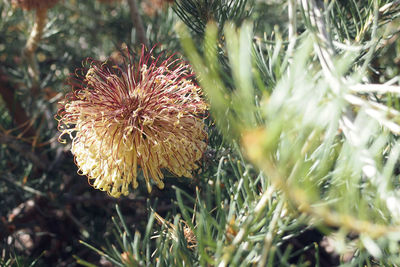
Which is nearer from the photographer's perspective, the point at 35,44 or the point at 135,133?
the point at 135,133

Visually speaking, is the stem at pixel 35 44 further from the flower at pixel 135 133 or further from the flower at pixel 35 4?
the flower at pixel 135 133

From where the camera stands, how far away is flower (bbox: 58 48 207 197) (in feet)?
1.62

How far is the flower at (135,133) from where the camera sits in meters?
0.49

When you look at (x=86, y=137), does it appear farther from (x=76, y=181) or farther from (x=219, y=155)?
(x=76, y=181)

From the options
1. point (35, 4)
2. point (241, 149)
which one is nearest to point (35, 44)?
point (35, 4)

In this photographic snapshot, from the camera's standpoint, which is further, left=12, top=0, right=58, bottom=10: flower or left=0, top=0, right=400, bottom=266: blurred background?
left=12, top=0, right=58, bottom=10: flower

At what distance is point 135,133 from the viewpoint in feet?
1.68

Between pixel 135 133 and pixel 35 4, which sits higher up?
pixel 35 4

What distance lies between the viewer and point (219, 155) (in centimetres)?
56

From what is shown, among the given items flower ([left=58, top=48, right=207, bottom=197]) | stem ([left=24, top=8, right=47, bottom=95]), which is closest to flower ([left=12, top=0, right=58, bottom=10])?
stem ([left=24, top=8, right=47, bottom=95])

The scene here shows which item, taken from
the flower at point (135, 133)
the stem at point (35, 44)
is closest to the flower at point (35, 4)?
the stem at point (35, 44)

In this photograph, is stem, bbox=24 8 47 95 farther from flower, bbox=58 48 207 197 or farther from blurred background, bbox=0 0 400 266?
flower, bbox=58 48 207 197

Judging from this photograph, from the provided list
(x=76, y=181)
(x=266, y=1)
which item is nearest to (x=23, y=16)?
(x=76, y=181)

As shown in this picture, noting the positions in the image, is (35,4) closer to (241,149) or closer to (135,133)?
(135,133)
